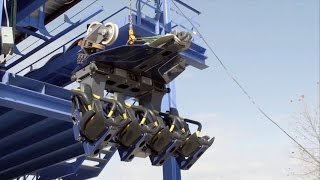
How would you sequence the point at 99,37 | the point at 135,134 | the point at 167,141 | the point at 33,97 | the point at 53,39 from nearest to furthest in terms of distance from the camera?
the point at 135,134 < the point at 99,37 < the point at 167,141 < the point at 33,97 < the point at 53,39

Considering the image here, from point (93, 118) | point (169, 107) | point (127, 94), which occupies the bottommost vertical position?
point (93, 118)

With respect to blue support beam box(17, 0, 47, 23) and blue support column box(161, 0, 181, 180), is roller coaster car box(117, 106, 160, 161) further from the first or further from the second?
blue support beam box(17, 0, 47, 23)

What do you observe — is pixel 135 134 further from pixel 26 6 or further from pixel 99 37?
pixel 26 6

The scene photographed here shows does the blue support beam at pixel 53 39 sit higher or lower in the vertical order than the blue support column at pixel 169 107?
higher

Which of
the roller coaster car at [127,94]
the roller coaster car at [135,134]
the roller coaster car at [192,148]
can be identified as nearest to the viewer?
the roller coaster car at [127,94]

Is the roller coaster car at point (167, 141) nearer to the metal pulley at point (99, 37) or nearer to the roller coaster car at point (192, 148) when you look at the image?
the roller coaster car at point (192, 148)

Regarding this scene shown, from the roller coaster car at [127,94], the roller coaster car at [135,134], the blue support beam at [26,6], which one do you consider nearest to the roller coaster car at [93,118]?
the roller coaster car at [127,94]

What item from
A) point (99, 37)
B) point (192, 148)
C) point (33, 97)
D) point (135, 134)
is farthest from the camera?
point (33, 97)

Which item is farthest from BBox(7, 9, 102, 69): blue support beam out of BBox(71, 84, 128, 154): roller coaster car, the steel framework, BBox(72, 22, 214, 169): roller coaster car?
BBox(71, 84, 128, 154): roller coaster car

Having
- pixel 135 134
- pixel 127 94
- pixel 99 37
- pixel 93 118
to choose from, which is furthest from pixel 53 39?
pixel 93 118

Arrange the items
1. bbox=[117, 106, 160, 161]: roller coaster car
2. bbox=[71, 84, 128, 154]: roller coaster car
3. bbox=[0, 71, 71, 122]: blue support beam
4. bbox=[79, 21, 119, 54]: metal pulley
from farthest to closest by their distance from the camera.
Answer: bbox=[0, 71, 71, 122]: blue support beam → bbox=[79, 21, 119, 54]: metal pulley → bbox=[117, 106, 160, 161]: roller coaster car → bbox=[71, 84, 128, 154]: roller coaster car

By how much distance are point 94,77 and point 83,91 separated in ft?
1.03

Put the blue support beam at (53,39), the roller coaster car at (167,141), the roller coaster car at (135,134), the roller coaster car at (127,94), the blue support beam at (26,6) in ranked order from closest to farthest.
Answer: the roller coaster car at (127,94)
the roller coaster car at (135,134)
the roller coaster car at (167,141)
the blue support beam at (26,6)
the blue support beam at (53,39)

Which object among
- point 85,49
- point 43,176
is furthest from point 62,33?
point 85,49
